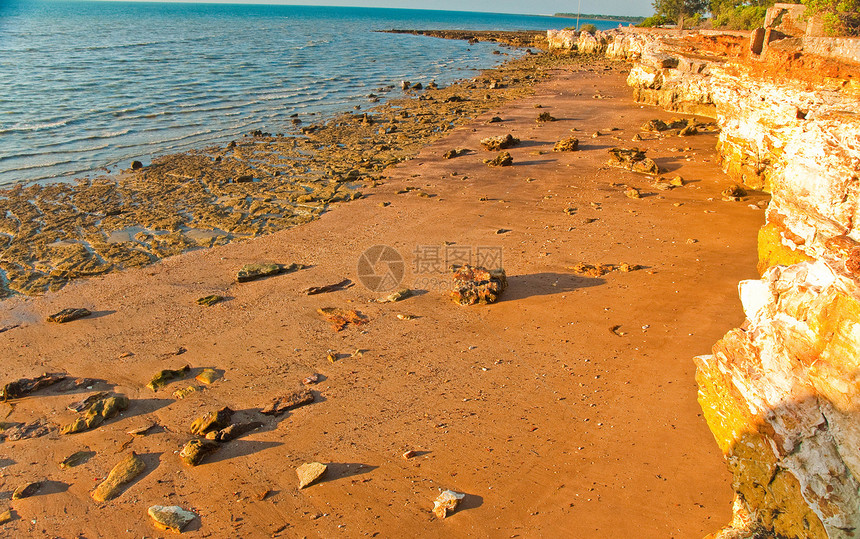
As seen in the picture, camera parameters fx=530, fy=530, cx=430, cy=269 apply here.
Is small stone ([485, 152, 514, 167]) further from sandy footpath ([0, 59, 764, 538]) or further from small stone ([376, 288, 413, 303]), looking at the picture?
small stone ([376, 288, 413, 303])

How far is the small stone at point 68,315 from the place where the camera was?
812 cm

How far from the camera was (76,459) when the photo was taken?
18.2ft

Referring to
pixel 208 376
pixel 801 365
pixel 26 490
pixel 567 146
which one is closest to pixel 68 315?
pixel 208 376

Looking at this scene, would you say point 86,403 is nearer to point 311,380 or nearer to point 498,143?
point 311,380

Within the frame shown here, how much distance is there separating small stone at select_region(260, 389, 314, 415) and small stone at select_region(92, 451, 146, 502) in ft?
4.30

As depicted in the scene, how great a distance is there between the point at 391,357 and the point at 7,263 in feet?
26.4

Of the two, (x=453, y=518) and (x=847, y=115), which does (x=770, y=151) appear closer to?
(x=847, y=115)

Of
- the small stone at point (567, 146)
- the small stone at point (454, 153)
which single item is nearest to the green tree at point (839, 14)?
the small stone at point (567, 146)

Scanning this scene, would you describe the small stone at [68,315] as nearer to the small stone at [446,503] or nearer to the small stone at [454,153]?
the small stone at [446,503]

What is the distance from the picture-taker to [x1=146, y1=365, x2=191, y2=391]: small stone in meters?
6.61

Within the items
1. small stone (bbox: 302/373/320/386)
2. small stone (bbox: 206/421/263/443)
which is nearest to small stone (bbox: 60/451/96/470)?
small stone (bbox: 206/421/263/443)

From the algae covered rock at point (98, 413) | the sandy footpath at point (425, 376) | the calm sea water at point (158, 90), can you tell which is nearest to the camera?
the sandy footpath at point (425, 376)

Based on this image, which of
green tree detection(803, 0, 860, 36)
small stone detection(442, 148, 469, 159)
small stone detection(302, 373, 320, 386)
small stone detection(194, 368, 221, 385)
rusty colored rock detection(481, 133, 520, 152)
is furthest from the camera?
rusty colored rock detection(481, 133, 520, 152)

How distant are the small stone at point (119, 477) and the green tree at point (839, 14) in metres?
15.5
